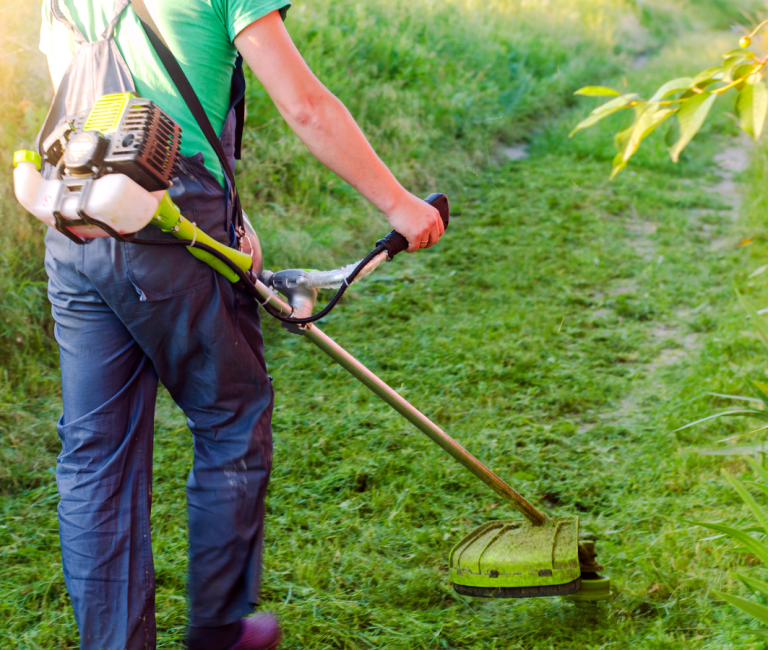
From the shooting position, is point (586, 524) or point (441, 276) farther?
point (441, 276)

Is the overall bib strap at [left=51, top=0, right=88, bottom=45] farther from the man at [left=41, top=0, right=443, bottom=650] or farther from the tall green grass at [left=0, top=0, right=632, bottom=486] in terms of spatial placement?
the tall green grass at [left=0, top=0, right=632, bottom=486]

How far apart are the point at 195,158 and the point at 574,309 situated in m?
3.41

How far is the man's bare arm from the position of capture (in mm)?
1476

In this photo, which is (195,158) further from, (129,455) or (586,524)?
(586,524)

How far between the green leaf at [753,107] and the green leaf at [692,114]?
79mm

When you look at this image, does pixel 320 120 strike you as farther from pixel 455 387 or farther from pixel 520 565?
pixel 455 387

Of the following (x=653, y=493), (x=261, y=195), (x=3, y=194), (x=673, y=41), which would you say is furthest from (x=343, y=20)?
(x=673, y=41)

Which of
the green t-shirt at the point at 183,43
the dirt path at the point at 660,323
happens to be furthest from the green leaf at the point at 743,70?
the dirt path at the point at 660,323

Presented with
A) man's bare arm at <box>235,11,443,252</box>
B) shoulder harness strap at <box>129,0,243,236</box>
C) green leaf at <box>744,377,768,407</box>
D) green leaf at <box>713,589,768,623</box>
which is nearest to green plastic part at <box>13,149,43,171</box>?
shoulder harness strap at <box>129,0,243,236</box>

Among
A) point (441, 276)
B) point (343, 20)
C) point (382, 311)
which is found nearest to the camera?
point (382, 311)

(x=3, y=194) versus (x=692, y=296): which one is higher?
(x=3, y=194)

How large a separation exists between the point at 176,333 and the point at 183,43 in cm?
59

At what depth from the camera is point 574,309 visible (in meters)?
4.63

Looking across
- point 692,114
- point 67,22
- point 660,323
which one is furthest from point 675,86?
point 660,323
